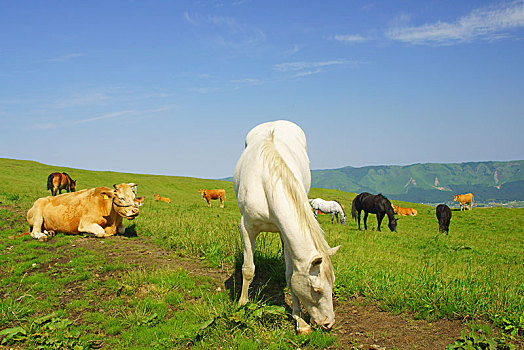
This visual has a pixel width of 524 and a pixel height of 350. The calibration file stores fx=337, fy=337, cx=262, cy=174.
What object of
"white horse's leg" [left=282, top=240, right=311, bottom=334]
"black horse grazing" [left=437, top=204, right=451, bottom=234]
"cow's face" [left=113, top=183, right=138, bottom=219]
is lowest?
"black horse grazing" [left=437, top=204, right=451, bottom=234]

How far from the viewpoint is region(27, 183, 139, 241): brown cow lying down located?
10.2m

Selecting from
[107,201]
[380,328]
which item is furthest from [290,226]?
[107,201]

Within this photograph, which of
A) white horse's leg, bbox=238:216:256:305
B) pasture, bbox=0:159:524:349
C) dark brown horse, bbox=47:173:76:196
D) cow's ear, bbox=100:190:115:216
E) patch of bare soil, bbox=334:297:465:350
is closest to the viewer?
patch of bare soil, bbox=334:297:465:350

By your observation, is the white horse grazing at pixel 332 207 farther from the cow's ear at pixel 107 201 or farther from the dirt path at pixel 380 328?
the dirt path at pixel 380 328

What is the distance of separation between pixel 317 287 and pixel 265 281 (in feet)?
9.15

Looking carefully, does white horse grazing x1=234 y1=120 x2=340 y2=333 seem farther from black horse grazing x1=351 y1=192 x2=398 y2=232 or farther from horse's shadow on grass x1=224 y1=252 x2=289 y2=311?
black horse grazing x1=351 y1=192 x2=398 y2=232

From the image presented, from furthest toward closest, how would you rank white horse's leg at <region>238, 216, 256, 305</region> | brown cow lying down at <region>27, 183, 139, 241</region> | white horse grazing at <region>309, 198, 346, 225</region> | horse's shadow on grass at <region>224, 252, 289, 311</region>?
white horse grazing at <region>309, 198, 346, 225</region> < brown cow lying down at <region>27, 183, 139, 241</region> < horse's shadow on grass at <region>224, 252, 289, 311</region> < white horse's leg at <region>238, 216, 256, 305</region>

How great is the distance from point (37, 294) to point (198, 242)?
3687 millimetres

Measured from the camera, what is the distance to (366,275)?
659 centimetres

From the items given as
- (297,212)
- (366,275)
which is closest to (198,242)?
(366,275)

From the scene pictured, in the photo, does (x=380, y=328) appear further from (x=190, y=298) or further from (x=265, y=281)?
(x=190, y=298)

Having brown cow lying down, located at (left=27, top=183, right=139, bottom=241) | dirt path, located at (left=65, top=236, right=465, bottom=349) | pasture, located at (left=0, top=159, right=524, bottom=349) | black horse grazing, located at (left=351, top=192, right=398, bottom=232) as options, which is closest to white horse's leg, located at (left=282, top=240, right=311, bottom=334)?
pasture, located at (left=0, top=159, right=524, bottom=349)

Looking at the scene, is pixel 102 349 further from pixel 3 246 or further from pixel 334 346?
pixel 3 246

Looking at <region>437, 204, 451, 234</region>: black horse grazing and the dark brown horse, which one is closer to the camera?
<region>437, 204, 451, 234</region>: black horse grazing
